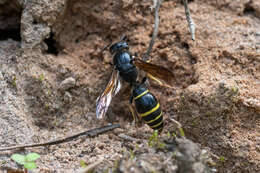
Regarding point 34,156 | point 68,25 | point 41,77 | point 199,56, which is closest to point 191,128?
point 199,56

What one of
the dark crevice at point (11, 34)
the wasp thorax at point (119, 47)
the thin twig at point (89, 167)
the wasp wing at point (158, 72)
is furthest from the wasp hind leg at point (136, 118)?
the dark crevice at point (11, 34)

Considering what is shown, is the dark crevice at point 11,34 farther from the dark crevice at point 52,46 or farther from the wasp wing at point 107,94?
the wasp wing at point 107,94

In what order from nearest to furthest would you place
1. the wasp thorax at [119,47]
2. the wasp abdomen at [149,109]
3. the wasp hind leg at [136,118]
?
the wasp abdomen at [149,109] < the wasp hind leg at [136,118] < the wasp thorax at [119,47]

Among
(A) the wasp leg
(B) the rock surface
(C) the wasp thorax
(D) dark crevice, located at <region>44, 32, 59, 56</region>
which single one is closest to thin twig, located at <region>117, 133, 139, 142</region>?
(B) the rock surface

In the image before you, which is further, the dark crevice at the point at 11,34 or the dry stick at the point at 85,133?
the dark crevice at the point at 11,34

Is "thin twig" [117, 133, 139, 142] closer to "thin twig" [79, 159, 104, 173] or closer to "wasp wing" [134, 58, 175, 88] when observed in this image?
"thin twig" [79, 159, 104, 173]

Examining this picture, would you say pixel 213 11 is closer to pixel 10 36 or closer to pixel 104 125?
pixel 104 125
